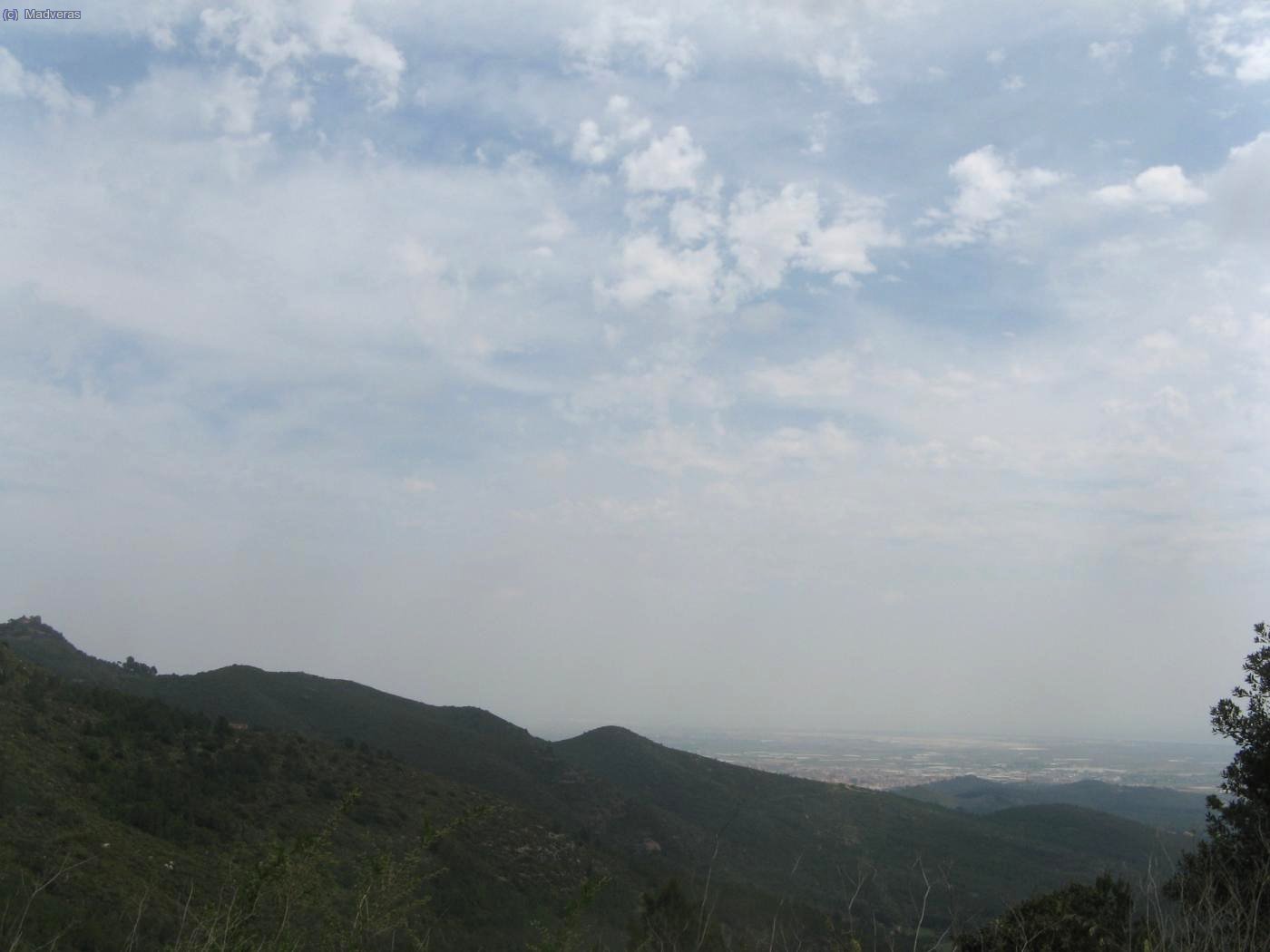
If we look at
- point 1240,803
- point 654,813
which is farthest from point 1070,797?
point 1240,803

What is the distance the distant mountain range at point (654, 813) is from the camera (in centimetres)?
2894

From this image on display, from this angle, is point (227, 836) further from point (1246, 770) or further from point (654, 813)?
point (654, 813)

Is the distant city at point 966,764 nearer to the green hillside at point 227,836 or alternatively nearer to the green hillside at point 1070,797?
the green hillside at point 1070,797

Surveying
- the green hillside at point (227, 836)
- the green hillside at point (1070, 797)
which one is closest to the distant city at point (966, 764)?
the green hillside at point (1070, 797)

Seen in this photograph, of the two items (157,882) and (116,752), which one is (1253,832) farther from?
(116,752)

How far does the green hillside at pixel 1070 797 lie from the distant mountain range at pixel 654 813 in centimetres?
38

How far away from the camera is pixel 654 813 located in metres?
45.2

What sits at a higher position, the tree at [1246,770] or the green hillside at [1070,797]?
the tree at [1246,770]

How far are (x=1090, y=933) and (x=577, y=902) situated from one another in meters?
6.38

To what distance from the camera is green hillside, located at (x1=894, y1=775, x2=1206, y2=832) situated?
169ft

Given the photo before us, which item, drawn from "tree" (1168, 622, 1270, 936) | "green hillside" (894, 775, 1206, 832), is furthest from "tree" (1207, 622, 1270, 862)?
"green hillside" (894, 775, 1206, 832)

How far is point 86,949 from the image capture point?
485 inches

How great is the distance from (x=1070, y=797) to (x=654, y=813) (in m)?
36.8

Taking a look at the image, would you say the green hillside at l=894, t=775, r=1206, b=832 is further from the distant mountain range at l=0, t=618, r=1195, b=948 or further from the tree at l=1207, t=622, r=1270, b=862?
the tree at l=1207, t=622, r=1270, b=862
